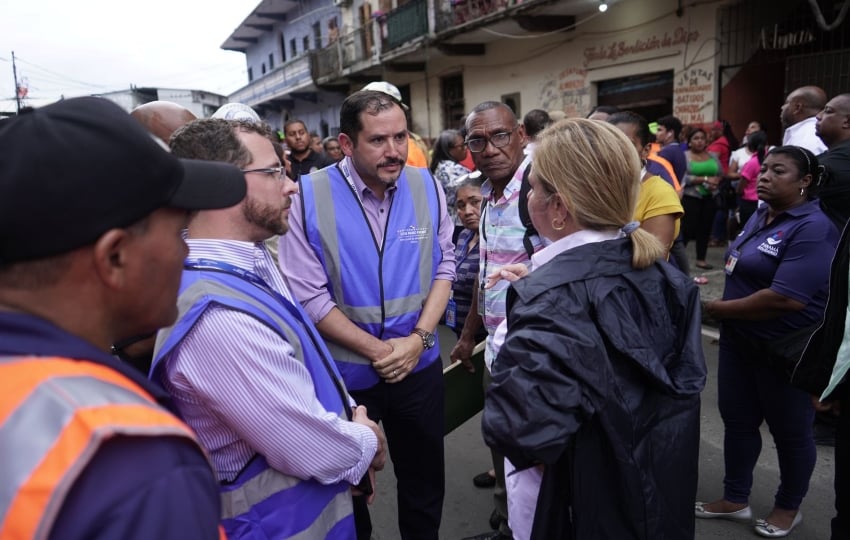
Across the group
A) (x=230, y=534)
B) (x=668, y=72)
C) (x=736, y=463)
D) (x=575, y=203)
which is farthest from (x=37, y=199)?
(x=668, y=72)

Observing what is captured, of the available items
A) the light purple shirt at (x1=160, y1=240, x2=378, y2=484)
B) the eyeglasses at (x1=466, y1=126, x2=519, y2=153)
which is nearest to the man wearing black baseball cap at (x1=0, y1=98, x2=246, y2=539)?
the light purple shirt at (x1=160, y1=240, x2=378, y2=484)

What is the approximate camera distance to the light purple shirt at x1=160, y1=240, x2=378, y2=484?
134 centimetres

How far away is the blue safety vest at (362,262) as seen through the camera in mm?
2355

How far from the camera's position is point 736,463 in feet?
Result: 9.27

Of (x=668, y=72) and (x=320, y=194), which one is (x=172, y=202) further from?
(x=668, y=72)

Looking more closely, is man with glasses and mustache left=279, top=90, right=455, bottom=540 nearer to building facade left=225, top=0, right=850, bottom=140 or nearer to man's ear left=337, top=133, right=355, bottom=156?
man's ear left=337, top=133, right=355, bottom=156

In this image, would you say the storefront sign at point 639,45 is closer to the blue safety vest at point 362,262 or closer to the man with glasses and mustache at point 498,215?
the man with glasses and mustache at point 498,215

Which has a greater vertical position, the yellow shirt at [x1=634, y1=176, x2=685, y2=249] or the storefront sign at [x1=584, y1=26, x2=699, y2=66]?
the storefront sign at [x1=584, y1=26, x2=699, y2=66]

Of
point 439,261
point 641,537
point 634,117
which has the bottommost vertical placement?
point 641,537

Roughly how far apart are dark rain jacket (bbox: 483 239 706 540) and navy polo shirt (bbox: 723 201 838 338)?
1.22 m

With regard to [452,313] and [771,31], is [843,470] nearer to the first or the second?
[452,313]

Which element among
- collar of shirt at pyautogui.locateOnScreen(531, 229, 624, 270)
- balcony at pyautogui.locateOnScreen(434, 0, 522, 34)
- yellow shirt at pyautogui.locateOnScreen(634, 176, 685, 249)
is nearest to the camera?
collar of shirt at pyautogui.locateOnScreen(531, 229, 624, 270)

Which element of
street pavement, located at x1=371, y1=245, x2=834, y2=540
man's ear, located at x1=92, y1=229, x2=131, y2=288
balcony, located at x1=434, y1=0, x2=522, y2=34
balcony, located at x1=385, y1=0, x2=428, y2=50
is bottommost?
street pavement, located at x1=371, y1=245, x2=834, y2=540

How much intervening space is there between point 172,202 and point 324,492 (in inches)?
39.1
